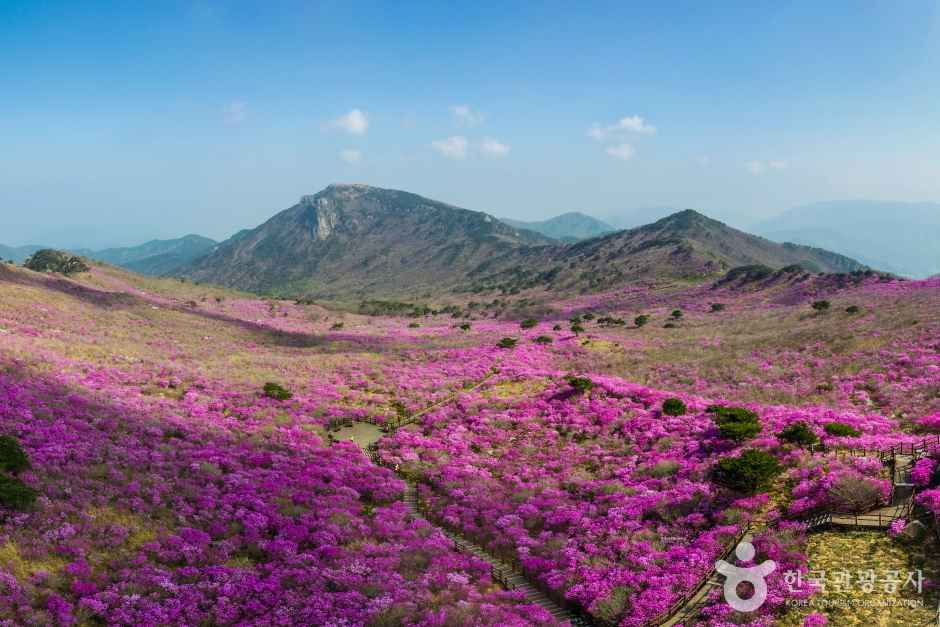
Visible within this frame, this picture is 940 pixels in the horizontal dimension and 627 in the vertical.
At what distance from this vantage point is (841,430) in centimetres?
2222

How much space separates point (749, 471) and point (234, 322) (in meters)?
68.1

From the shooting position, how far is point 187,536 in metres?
17.5

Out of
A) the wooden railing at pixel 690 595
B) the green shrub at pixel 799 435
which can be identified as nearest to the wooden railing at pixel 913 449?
the green shrub at pixel 799 435

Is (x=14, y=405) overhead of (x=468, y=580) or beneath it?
overhead

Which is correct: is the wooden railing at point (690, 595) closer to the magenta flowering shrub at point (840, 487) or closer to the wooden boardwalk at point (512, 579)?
the wooden boardwalk at point (512, 579)

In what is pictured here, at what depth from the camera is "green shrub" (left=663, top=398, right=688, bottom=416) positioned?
96.3 feet

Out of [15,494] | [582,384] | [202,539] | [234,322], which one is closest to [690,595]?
[202,539]

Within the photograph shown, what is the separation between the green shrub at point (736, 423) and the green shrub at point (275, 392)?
27.9m

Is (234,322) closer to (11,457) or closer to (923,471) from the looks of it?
(11,457)

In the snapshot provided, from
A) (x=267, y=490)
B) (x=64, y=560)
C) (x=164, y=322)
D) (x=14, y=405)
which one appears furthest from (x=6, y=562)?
(x=164, y=322)

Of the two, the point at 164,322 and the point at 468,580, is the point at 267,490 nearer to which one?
the point at 468,580

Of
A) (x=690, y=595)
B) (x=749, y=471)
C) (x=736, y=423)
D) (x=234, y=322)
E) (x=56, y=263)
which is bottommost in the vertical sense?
(x=690, y=595)

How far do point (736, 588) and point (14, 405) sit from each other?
30.6 metres

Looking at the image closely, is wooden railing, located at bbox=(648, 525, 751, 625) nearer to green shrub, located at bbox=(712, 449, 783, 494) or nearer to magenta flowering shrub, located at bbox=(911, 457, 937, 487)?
green shrub, located at bbox=(712, 449, 783, 494)
